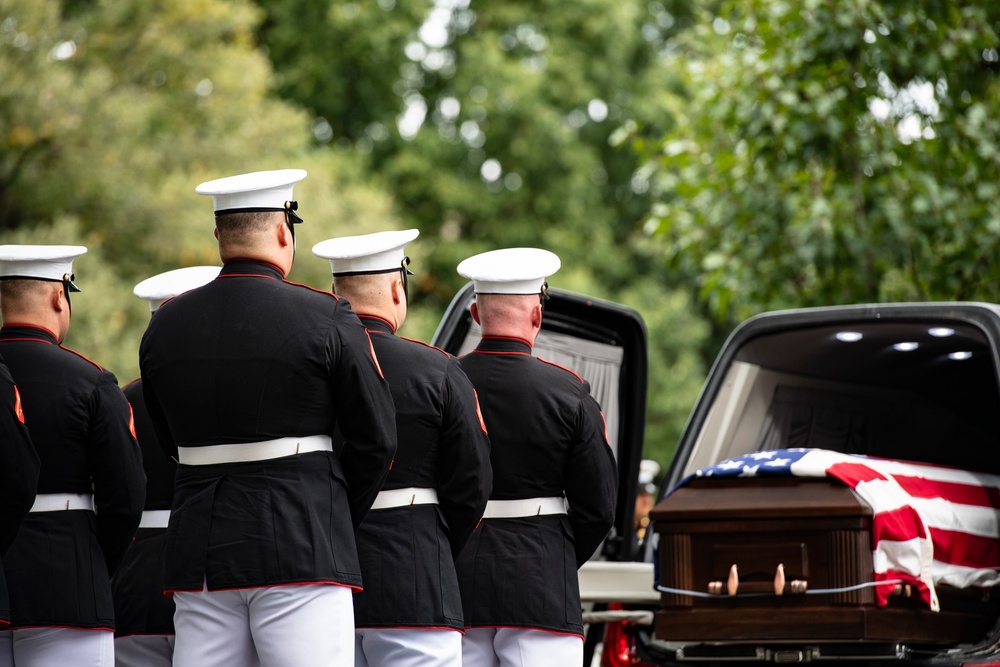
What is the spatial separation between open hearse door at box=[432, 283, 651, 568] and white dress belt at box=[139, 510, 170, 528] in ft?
5.17

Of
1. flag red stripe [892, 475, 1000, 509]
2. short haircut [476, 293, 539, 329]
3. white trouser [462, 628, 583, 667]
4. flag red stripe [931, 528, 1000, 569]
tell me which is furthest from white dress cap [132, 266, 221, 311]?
flag red stripe [931, 528, 1000, 569]

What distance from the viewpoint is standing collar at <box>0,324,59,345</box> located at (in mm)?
4523

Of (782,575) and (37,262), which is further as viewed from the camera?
(782,575)

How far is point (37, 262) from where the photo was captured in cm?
456

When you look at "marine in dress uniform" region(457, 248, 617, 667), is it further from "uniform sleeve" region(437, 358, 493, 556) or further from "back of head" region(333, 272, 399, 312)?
"back of head" region(333, 272, 399, 312)

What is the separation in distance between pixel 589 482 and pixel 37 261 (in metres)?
1.84

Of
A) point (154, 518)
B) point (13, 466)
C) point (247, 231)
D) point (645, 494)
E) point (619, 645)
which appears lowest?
point (645, 494)

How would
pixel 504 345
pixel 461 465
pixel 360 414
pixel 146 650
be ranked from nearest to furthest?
pixel 360 414 → pixel 461 465 → pixel 504 345 → pixel 146 650

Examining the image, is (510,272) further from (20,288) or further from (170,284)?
(20,288)

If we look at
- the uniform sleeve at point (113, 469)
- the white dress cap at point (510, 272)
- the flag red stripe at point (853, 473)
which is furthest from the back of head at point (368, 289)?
the flag red stripe at point (853, 473)

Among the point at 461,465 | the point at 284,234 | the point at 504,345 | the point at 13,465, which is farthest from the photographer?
the point at 504,345

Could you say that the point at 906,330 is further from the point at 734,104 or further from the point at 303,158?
the point at 303,158

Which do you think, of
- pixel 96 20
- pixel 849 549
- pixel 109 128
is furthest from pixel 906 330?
pixel 96 20

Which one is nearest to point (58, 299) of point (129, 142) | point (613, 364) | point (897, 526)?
point (613, 364)
